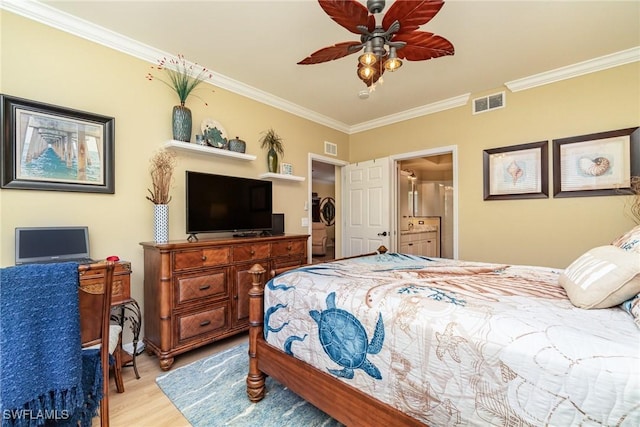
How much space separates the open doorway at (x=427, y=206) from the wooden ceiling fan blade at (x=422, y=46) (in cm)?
361

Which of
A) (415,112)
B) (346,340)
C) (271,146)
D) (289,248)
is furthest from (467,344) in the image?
(415,112)

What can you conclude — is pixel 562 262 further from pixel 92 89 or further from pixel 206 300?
pixel 92 89

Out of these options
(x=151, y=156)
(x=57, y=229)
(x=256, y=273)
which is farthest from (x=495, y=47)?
(x=57, y=229)

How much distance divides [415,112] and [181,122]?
3.16 meters

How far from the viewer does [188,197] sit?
260cm

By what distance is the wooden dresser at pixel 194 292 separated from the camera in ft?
7.38

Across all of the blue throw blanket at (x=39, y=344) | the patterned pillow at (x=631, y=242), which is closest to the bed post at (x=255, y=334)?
the blue throw blanket at (x=39, y=344)

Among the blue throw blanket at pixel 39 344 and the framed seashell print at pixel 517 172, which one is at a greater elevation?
the framed seashell print at pixel 517 172

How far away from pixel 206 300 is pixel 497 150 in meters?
3.72

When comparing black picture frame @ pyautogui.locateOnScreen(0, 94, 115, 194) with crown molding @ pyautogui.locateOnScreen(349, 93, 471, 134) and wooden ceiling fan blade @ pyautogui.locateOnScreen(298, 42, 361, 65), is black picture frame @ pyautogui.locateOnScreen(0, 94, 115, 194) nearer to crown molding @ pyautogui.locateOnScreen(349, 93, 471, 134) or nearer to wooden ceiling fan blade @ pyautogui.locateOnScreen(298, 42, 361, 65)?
wooden ceiling fan blade @ pyautogui.locateOnScreen(298, 42, 361, 65)

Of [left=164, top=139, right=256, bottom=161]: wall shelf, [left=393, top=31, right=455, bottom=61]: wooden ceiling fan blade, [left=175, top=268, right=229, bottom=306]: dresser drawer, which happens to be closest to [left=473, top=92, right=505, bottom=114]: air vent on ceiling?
[left=393, top=31, right=455, bottom=61]: wooden ceiling fan blade

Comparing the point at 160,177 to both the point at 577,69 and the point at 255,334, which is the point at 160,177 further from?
the point at 577,69

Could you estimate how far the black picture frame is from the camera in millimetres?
1938

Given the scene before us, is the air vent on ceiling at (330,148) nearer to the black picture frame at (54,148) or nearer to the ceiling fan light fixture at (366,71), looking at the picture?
the ceiling fan light fixture at (366,71)
